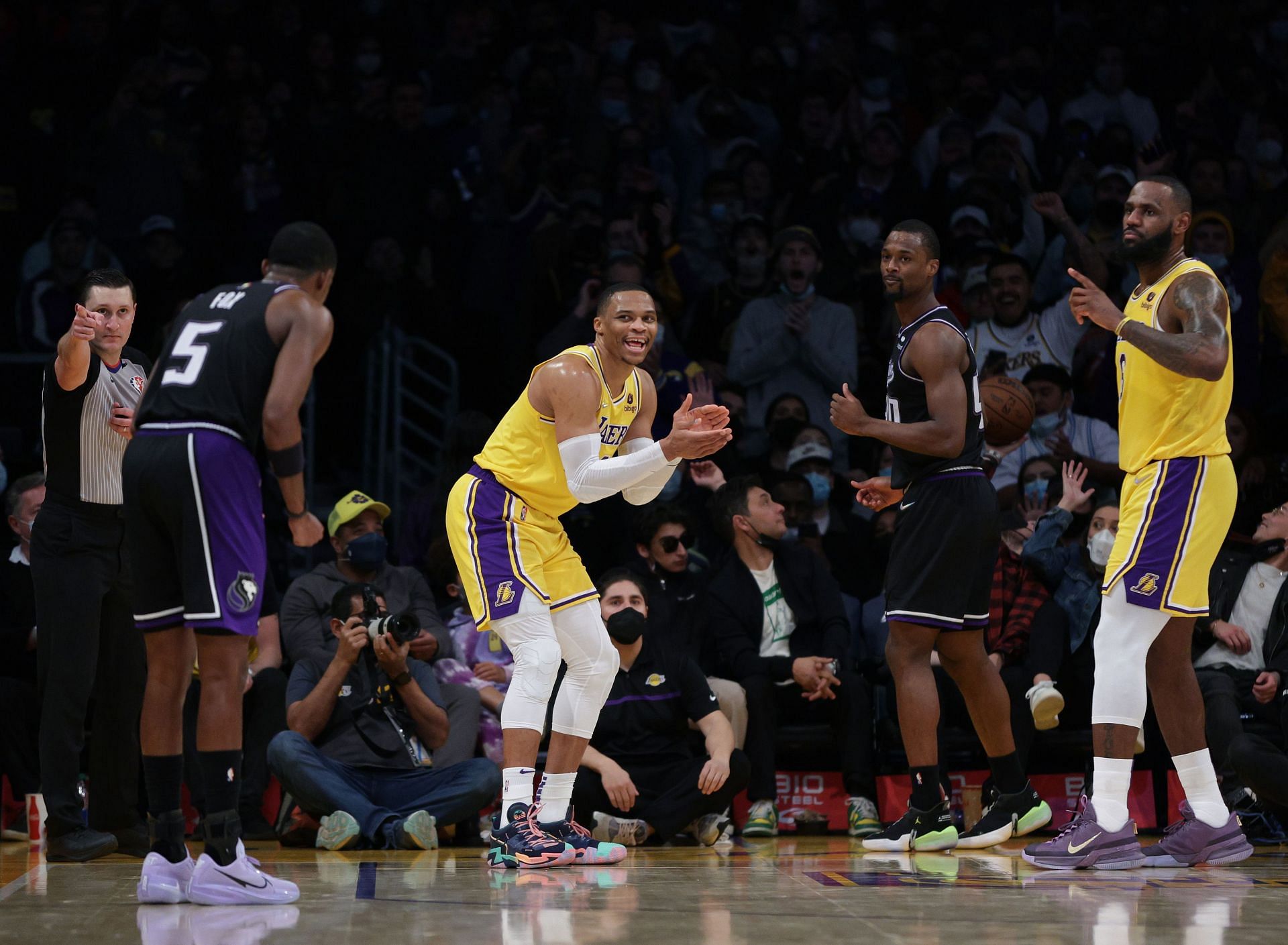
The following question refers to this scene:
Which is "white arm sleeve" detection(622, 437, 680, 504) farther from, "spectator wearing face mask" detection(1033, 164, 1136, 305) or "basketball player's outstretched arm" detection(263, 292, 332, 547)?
"spectator wearing face mask" detection(1033, 164, 1136, 305)

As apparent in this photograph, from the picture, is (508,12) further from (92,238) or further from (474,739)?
(474,739)

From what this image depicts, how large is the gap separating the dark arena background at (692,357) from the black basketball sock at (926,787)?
8.7 inches

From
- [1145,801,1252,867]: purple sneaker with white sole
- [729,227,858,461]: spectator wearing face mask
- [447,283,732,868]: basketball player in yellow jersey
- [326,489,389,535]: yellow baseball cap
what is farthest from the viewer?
[729,227,858,461]: spectator wearing face mask

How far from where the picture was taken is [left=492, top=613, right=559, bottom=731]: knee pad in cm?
568

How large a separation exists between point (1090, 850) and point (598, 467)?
2201mm

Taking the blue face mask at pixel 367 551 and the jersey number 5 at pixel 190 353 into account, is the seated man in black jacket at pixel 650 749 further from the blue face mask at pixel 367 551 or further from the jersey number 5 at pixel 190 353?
the jersey number 5 at pixel 190 353

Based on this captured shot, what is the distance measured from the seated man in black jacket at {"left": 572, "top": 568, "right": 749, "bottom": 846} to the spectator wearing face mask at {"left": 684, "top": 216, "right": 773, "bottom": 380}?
10.0ft

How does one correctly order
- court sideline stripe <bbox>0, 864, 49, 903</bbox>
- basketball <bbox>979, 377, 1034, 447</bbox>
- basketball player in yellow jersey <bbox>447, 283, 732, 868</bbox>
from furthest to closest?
basketball <bbox>979, 377, 1034, 447</bbox>, basketball player in yellow jersey <bbox>447, 283, 732, 868</bbox>, court sideline stripe <bbox>0, 864, 49, 903</bbox>

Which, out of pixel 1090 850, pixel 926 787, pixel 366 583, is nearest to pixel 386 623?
pixel 366 583

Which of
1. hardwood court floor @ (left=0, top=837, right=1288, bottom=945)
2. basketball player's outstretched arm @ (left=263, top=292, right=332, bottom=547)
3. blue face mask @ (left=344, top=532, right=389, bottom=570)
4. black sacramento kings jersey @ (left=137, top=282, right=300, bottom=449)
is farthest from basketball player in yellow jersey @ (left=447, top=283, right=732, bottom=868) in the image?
blue face mask @ (left=344, top=532, right=389, bottom=570)

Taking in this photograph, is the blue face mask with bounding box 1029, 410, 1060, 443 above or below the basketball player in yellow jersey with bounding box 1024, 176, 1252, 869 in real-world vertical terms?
above

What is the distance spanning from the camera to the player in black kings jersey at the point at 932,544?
5.97 m

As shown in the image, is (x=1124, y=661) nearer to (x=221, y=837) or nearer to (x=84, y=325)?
(x=221, y=837)

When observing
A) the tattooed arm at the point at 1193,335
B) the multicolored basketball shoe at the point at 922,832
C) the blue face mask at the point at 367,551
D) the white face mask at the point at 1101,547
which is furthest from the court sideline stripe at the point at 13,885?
the white face mask at the point at 1101,547
